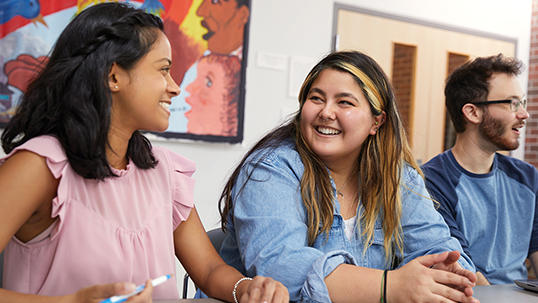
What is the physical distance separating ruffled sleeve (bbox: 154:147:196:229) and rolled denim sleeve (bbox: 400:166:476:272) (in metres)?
0.66

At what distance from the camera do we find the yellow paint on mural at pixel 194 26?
306cm

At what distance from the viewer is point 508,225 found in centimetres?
190

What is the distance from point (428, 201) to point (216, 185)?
1.93m

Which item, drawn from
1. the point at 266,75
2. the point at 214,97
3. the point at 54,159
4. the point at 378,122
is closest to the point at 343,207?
the point at 378,122

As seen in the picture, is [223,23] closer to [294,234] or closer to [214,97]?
[214,97]

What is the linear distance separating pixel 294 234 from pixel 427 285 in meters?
0.34

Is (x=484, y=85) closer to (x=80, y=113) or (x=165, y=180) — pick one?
(x=165, y=180)

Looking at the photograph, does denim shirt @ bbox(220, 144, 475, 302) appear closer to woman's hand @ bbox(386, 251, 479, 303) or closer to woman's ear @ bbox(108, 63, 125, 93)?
woman's hand @ bbox(386, 251, 479, 303)

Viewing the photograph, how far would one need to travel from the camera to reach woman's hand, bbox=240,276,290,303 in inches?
39.7

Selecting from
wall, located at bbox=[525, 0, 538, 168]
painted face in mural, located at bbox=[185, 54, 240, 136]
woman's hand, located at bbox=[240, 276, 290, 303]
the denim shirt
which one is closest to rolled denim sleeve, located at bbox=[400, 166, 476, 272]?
the denim shirt

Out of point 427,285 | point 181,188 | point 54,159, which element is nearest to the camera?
point 54,159

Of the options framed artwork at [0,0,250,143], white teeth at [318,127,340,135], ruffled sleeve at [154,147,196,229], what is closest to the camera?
ruffled sleeve at [154,147,196,229]

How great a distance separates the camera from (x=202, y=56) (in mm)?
3115

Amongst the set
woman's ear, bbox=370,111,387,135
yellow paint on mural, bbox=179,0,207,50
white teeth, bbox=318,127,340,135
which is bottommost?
white teeth, bbox=318,127,340,135
